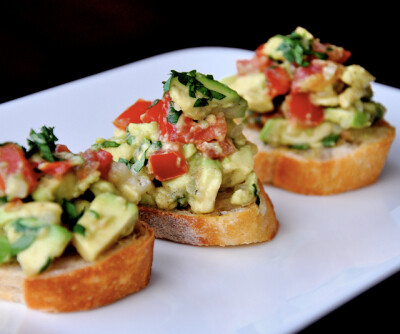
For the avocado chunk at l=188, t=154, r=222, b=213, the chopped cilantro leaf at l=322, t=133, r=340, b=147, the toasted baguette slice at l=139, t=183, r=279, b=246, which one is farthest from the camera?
the chopped cilantro leaf at l=322, t=133, r=340, b=147

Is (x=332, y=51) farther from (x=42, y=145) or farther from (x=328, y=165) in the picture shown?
(x=42, y=145)

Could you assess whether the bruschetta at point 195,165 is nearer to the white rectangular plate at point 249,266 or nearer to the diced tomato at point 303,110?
the white rectangular plate at point 249,266

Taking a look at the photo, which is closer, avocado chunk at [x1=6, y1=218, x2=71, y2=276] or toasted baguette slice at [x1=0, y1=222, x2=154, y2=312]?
avocado chunk at [x1=6, y1=218, x2=71, y2=276]

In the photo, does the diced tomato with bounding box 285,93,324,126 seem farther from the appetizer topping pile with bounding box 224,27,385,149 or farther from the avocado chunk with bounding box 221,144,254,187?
the avocado chunk with bounding box 221,144,254,187

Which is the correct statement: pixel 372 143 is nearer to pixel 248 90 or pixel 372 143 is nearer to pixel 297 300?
pixel 248 90

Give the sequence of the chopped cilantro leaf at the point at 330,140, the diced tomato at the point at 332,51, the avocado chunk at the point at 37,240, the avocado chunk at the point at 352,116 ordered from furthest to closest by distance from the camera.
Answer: the diced tomato at the point at 332,51
the chopped cilantro leaf at the point at 330,140
the avocado chunk at the point at 352,116
the avocado chunk at the point at 37,240

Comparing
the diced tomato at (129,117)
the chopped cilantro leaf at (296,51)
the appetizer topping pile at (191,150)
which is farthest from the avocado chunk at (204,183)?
the chopped cilantro leaf at (296,51)

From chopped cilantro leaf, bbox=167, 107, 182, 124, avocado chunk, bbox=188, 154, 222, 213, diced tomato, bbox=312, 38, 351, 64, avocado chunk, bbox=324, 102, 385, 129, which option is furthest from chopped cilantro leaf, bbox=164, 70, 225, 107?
diced tomato, bbox=312, 38, 351, 64
